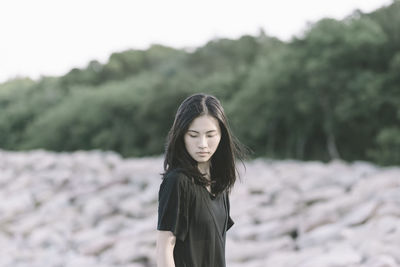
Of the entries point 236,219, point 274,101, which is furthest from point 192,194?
point 274,101

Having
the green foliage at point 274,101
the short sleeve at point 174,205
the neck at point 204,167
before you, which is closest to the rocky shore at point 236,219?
the green foliage at point 274,101

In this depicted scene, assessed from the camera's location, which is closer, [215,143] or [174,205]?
[174,205]

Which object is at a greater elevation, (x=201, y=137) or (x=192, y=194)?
(x=201, y=137)

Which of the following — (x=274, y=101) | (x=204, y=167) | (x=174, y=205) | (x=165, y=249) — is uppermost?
(x=274, y=101)

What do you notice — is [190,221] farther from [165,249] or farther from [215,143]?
[215,143]

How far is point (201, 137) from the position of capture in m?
1.29

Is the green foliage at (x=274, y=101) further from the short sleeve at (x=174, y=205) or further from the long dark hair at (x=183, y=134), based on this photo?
the short sleeve at (x=174, y=205)

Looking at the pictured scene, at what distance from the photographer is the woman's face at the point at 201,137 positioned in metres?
1.29

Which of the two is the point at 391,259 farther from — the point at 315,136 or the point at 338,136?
the point at 315,136

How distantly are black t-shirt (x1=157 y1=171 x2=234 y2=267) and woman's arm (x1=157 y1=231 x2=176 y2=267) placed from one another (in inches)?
0.6

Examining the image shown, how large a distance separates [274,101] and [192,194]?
16443 mm

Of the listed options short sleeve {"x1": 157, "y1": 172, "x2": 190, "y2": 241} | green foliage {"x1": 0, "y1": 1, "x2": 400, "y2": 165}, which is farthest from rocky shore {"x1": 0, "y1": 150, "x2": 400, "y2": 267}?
short sleeve {"x1": 157, "y1": 172, "x2": 190, "y2": 241}

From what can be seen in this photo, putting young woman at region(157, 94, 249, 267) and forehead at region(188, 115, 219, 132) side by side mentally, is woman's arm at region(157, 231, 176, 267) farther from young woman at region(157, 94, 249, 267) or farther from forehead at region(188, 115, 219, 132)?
forehead at region(188, 115, 219, 132)

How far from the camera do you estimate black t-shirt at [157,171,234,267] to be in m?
1.23
